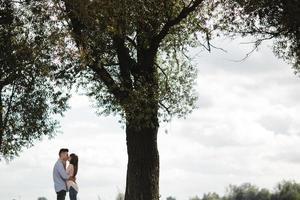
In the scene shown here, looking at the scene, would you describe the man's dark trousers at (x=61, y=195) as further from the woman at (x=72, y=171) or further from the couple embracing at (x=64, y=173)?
the woman at (x=72, y=171)

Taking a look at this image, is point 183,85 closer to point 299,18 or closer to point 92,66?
point 92,66

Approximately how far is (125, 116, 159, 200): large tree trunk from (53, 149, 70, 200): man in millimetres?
5865

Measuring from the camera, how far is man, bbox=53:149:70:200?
2125cm

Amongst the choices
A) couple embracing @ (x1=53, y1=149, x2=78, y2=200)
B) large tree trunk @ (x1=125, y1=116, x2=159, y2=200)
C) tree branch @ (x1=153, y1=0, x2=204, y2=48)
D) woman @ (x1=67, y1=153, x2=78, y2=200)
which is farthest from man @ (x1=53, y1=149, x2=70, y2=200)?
tree branch @ (x1=153, y1=0, x2=204, y2=48)

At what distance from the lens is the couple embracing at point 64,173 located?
21.2m

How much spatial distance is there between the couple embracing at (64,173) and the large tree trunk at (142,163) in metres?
5.67

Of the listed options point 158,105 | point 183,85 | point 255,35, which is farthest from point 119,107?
point 255,35

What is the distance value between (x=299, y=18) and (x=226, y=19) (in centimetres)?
427

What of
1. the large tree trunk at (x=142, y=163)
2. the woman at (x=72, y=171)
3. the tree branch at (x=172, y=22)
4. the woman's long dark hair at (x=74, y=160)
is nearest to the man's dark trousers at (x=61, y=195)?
the woman at (x=72, y=171)

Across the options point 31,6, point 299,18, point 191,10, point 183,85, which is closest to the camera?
point 299,18

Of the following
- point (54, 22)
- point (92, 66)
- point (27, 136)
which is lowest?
point (27, 136)

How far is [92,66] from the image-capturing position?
28484 millimetres

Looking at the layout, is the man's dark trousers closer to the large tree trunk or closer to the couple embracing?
the couple embracing

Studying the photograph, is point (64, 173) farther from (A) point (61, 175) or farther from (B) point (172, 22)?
(B) point (172, 22)
